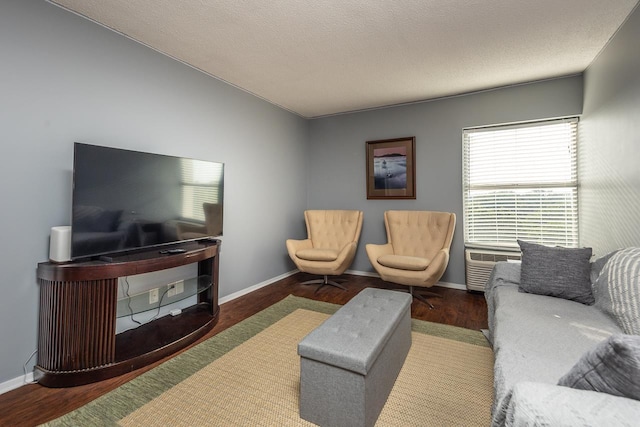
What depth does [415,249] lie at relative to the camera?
3.75m

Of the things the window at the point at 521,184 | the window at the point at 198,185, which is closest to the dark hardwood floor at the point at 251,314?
the window at the point at 521,184

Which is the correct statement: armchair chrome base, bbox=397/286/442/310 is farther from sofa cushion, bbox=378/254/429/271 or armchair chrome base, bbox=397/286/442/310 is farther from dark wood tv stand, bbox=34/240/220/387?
dark wood tv stand, bbox=34/240/220/387

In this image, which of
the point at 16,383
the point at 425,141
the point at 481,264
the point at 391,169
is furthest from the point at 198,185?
the point at 481,264

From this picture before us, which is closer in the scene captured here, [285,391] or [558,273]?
[285,391]

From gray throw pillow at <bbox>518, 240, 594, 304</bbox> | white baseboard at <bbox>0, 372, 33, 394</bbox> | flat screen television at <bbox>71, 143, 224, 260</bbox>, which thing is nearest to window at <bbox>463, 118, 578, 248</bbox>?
gray throw pillow at <bbox>518, 240, 594, 304</bbox>

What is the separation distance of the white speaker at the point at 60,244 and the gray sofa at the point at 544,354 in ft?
8.14

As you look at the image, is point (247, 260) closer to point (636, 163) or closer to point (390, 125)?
point (390, 125)

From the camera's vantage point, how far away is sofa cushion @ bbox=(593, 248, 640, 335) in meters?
1.54

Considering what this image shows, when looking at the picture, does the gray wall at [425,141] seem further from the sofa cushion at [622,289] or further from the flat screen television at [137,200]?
the flat screen television at [137,200]

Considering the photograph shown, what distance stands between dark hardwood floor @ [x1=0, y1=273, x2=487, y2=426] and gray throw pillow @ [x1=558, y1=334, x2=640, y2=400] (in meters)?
→ 2.04

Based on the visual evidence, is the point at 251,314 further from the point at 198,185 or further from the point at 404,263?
the point at 404,263

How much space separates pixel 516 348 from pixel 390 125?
3.50 meters

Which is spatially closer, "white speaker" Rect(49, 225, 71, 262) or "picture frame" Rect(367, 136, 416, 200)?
"white speaker" Rect(49, 225, 71, 262)

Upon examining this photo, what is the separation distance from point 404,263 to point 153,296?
8.25ft
